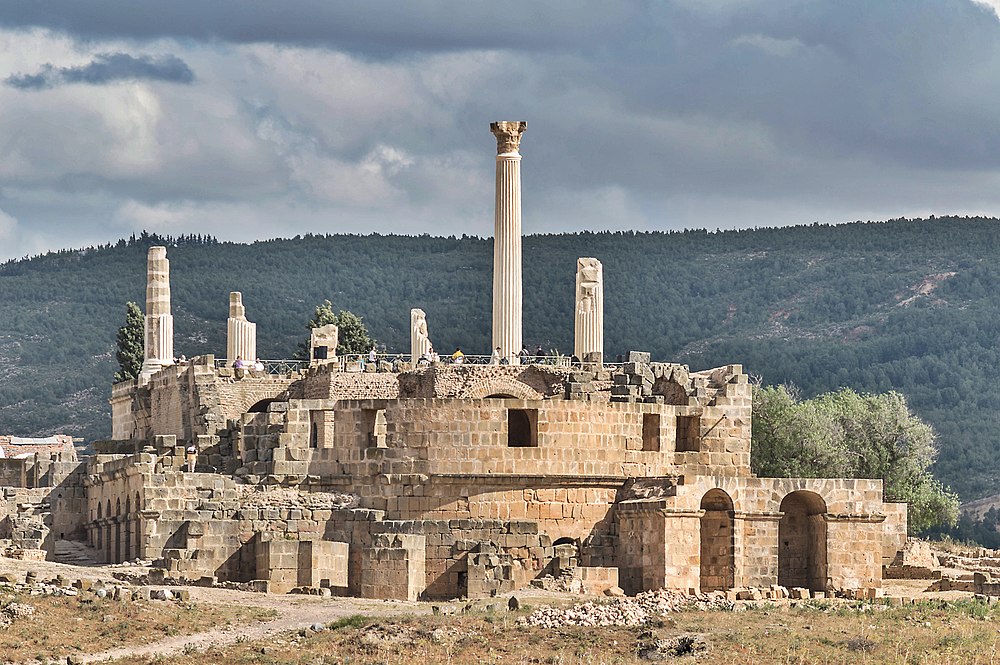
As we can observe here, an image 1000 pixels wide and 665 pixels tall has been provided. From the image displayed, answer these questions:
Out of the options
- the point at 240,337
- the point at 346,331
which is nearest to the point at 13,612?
the point at 240,337

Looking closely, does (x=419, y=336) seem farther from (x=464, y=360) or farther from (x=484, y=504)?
(x=484, y=504)

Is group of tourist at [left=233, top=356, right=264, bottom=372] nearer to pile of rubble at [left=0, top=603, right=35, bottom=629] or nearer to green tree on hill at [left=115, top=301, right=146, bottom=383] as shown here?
green tree on hill at [left=115, top=301, right=146, bottom=383]

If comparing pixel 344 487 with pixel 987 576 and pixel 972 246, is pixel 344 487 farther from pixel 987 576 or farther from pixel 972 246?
pixel 972 246

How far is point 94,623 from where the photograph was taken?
49594mm

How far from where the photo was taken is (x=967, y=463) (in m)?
148

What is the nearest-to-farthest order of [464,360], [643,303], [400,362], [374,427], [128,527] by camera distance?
1. [374,427]
2. [128,527]
3. [464,360]
4. [400,362]
5. [643,303]

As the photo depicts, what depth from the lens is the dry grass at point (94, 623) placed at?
47312 millimetres

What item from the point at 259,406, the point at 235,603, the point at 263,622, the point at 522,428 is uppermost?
the point at 259,406

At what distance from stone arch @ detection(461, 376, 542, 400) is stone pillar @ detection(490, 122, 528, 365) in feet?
16.7

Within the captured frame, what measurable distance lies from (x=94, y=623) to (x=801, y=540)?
2245cm

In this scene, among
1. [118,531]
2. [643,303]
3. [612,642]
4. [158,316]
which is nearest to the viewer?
[612,642]

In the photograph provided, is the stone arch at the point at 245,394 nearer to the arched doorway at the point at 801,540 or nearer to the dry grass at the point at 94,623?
the arched doorway at the point at 801,540

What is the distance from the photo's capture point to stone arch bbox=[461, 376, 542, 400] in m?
72.6

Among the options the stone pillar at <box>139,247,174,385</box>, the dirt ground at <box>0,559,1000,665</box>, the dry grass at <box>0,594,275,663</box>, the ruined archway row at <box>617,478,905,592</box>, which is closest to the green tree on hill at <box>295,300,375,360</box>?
the stone pillar at <box>139,247,174,385</box>
